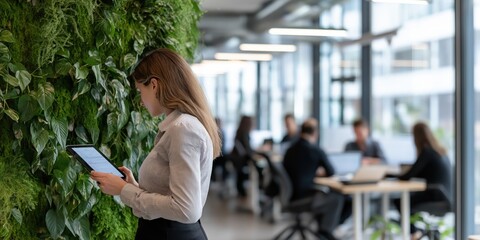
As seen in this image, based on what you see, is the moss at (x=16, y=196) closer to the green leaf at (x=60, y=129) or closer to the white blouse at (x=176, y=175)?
the green leaf at (x=60, y=129)

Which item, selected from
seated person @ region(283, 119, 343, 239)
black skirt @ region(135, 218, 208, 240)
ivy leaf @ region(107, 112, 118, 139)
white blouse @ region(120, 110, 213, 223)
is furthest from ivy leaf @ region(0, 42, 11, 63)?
A: seated person @ region(283, 119, 343, 239)

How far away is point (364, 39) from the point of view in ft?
26.7

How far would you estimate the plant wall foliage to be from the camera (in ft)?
10.2

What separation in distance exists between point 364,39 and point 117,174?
587 cm

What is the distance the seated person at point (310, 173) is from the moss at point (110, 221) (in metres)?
3.85

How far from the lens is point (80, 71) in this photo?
3168mm

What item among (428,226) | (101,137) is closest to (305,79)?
(428,226)

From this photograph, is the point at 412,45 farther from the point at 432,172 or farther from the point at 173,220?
the point at 173,220

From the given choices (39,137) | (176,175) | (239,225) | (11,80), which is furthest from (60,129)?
(239,225)

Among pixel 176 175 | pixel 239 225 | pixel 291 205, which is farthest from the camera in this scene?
pixel 239 225

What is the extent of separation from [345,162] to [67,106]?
5.13 metres

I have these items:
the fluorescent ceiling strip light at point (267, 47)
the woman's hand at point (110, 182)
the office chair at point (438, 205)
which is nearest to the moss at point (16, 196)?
the woman's hand at point (110, 182)

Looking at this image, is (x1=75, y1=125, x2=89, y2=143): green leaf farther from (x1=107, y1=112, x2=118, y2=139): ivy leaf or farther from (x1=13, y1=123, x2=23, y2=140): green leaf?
(x1=13, y1=123, x2=23, y2=140): green leaf

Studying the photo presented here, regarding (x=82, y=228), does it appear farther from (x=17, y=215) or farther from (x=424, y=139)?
(x=424, y=139)
